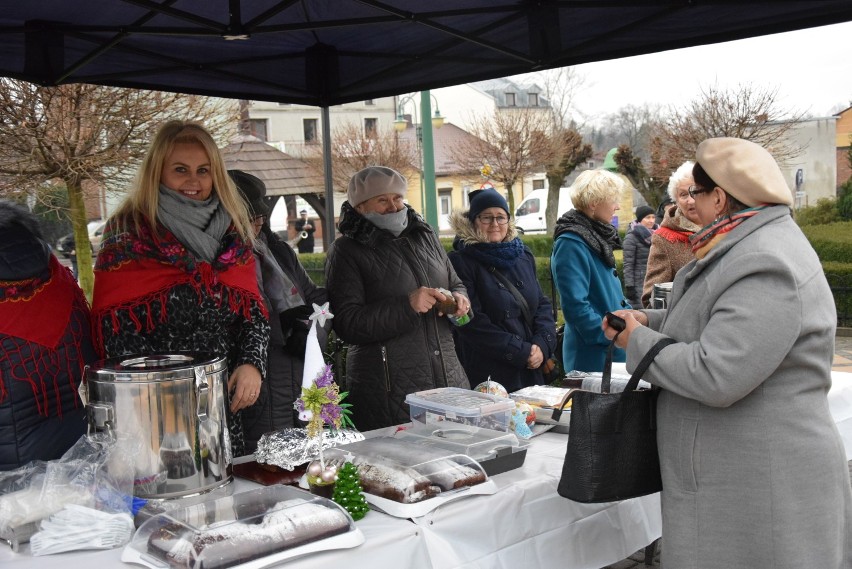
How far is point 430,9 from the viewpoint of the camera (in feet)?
10.7

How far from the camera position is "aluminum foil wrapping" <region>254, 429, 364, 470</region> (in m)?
2.23

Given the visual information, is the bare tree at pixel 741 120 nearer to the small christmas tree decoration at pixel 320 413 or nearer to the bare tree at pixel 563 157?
the bare tree at pixel 563 157

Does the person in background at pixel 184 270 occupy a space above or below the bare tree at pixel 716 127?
below

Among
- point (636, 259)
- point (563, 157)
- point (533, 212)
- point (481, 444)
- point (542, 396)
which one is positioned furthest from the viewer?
point (533, 212)

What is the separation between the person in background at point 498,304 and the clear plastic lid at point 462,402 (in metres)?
1.01

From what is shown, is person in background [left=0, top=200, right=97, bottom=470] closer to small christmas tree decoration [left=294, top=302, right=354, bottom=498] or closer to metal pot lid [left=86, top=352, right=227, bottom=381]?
metal pot lid [left=86, top=352, right=227, bottom=381]

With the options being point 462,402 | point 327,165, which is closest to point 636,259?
point 327,165

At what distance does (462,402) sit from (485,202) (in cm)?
148

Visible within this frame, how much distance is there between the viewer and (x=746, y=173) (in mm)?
1949

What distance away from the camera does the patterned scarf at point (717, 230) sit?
1977mm

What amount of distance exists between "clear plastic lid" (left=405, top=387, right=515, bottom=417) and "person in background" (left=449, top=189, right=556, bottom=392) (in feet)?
3.31

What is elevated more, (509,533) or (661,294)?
(661,294)

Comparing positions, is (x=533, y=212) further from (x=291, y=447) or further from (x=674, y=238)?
(x=291, y=447)

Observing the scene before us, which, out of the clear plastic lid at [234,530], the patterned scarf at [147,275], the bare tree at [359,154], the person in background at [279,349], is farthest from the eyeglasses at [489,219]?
the bare tree at [359,154]
